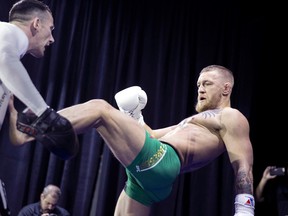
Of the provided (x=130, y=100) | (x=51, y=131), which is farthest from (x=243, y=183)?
(x=51, y=131)

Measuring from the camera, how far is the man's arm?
5.36 ft

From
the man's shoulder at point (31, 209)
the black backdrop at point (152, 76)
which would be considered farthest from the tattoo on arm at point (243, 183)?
the man's shoulder at point (31, 209)

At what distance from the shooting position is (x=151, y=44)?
374 centimetres

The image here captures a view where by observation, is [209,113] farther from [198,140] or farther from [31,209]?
[31,209]

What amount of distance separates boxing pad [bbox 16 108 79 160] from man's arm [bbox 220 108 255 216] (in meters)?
0.73

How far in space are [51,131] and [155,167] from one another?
52 centimetres

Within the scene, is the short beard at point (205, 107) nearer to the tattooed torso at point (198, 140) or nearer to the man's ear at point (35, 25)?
the tattooed torso at point (198, 140)

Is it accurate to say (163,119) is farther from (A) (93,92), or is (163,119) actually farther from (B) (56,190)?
(B) (56,190)

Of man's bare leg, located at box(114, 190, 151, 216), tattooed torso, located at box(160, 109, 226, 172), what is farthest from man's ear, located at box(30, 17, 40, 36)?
man's bare leg, located at box(114, 190, 151, 216)

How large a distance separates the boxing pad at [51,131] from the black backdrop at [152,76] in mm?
2112

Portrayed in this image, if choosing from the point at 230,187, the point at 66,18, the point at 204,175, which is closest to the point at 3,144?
the point at 66,18

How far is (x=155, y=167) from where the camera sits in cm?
162

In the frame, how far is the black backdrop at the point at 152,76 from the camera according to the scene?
3355 millimetres

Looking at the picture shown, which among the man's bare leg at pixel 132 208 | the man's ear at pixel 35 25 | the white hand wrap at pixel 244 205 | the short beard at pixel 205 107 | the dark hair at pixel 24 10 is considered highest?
the dark hair at pixel 24 10
